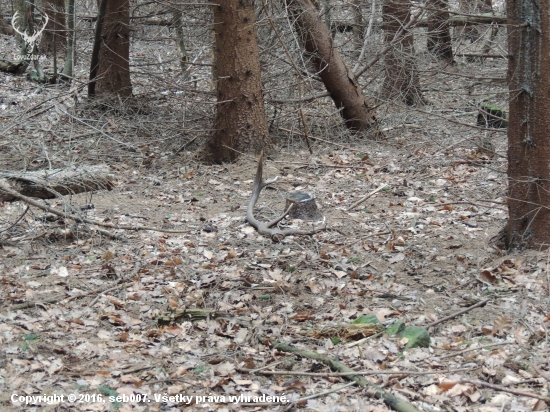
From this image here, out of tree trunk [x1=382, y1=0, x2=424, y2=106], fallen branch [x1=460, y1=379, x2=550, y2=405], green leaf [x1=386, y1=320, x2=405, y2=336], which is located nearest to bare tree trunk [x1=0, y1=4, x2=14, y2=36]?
tree trunk [x1=382, y1=0, x2=424, y2=106]

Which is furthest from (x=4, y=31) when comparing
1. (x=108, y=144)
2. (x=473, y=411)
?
(x=473, y=411)

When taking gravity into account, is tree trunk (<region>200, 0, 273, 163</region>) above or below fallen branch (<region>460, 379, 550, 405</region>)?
above

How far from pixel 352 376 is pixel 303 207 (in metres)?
3.12

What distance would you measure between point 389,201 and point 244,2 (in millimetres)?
3478

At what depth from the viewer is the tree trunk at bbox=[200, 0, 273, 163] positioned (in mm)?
8922

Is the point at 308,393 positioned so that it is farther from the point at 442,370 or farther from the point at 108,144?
the point at 108,144

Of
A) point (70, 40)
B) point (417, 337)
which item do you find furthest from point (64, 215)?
point (70, 40)

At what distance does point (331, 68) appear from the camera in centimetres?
1028

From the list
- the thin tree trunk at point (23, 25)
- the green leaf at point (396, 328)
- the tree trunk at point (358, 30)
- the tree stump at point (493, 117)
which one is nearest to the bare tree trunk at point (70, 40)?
the thin tree trunk at point (23, 25)

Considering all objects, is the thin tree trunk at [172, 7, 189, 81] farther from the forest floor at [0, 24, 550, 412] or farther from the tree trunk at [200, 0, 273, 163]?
the forest floor at [0, 24, 550, 412]

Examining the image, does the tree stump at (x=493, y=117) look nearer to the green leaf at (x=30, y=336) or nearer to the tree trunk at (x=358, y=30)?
the tree trunk at (x=358, y=30)

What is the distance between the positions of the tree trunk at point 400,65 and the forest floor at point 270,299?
2.86 m

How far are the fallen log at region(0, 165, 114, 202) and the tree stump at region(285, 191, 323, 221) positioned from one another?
2.06 m

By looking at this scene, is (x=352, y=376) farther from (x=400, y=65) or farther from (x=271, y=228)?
(x=400, y=65)
